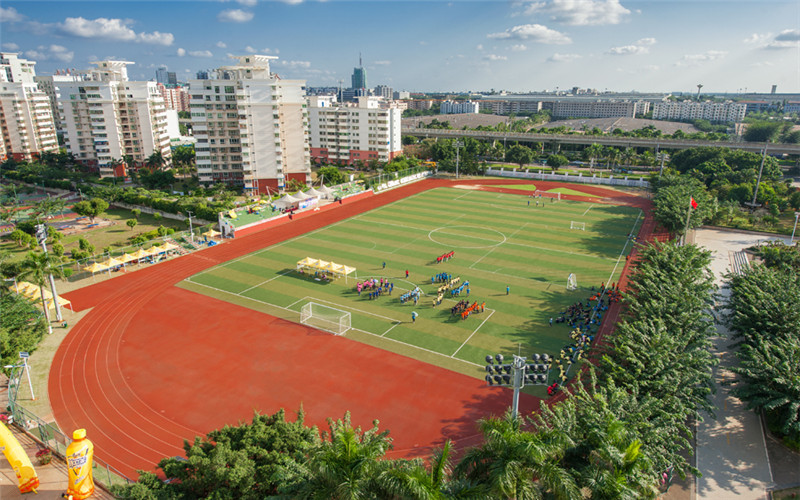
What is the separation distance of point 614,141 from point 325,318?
119242 millimetres

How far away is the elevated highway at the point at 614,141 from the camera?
11006 centimetres

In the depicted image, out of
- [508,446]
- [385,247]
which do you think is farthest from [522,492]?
[385,247]

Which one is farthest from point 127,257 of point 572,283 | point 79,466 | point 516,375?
point 572,283

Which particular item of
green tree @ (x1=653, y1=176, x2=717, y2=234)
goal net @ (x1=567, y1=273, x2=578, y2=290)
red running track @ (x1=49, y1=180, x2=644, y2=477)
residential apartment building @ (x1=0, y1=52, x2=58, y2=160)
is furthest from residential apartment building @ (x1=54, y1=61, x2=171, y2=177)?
green tree @ (x1=653, y1=176, x2=717, y2=234)

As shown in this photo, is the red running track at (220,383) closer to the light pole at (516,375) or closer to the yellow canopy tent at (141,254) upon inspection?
the light pole at (516,375)

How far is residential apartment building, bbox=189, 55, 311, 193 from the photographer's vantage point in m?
79.9

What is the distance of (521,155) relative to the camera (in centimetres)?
10538

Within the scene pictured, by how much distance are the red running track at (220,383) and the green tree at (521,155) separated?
273 ft

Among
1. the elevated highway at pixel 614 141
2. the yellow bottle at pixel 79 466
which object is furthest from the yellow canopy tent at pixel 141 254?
the elevated highway at pixel 614 141

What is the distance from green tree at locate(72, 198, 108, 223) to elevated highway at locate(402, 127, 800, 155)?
93501mm

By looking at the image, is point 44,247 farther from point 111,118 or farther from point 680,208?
point 111,118

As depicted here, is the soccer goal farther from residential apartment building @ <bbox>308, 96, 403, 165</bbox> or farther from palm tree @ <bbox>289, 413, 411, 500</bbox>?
residential apartment building @ <bbox>308, 96, 403, 165</bbox>

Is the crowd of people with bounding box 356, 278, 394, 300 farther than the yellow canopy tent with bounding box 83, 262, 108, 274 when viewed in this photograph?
No

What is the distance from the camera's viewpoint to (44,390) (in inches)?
1089
